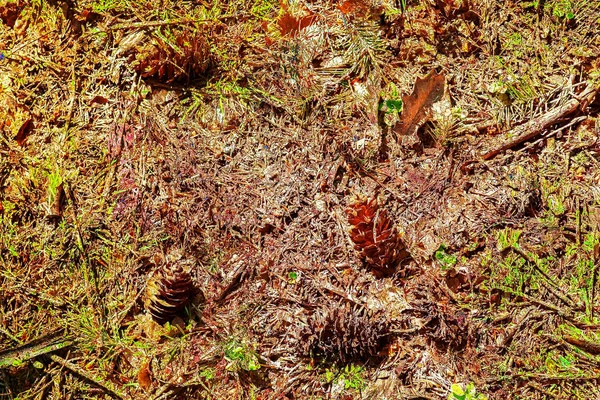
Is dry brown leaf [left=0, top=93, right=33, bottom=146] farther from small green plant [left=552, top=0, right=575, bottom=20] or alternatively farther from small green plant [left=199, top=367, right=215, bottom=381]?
small green plant [left=552, top=0, right=575, bottom=20]

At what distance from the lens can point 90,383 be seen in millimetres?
2396

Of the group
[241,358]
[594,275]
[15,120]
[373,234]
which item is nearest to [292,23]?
[373,234]

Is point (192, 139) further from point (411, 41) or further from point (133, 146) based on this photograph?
point (411, 41)

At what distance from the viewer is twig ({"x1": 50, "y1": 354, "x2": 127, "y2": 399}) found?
2.37 metres

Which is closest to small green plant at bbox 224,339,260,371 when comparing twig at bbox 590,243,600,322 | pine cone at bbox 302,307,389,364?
pine cone at bbox 302,307,389,364

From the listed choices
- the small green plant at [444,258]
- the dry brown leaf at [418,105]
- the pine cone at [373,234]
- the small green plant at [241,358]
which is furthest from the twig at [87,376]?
the dry brown leaf at [418,105]

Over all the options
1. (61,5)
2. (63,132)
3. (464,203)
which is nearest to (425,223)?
(464,203)

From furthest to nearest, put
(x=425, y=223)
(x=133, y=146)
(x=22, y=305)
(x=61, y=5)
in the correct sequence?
(x=61, y=5) < (x=133, y=146) < (x=22, y=305) < (x=425, y=223)

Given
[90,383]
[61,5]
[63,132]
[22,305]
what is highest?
[61,5]

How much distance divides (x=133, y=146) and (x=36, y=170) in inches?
21.2

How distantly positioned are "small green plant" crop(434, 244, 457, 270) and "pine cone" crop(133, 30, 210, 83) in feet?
5.03

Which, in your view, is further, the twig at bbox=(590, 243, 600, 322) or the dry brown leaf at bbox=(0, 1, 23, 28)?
the dry brown leaf at bbox=(0, 1, 23, 28)

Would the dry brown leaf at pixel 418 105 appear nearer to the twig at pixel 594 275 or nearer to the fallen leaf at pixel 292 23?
the fallen leaf at pixel 292 23

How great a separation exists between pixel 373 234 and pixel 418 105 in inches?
27.8
